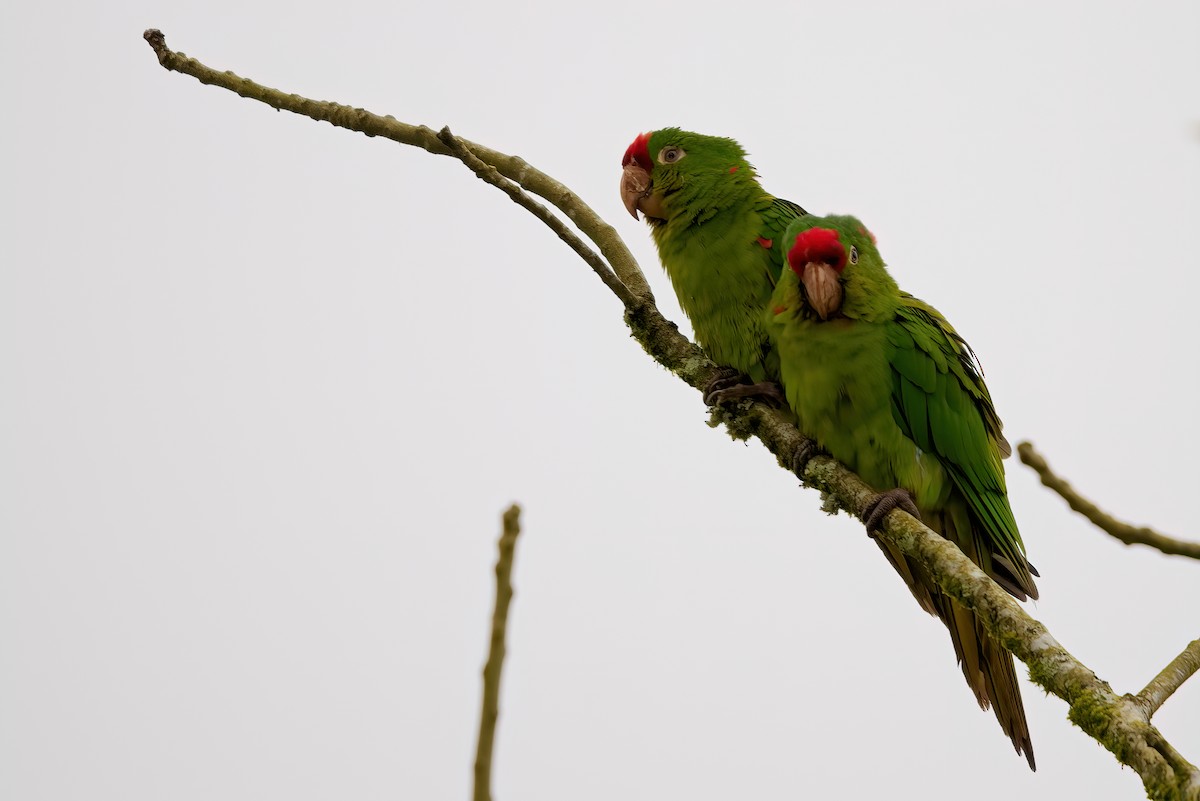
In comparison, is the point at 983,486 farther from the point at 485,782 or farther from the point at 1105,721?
the point at 485,782

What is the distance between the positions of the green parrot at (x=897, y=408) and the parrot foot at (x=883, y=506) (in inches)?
4.5

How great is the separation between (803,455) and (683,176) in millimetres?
1548

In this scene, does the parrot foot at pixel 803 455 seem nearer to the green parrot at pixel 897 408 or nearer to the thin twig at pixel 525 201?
the green parrot at pixel 897 408

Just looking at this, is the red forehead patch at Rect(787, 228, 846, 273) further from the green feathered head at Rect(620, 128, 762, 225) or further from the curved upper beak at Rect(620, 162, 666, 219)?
the curved upper beak at Rect(620, 162, 666, 219)

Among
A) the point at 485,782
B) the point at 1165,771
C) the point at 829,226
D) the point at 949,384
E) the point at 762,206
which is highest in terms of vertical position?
the point at 762,206

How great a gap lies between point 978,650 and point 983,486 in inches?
25.9

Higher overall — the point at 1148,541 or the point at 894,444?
the point at 894,444

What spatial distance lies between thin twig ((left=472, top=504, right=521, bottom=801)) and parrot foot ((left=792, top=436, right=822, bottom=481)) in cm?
319

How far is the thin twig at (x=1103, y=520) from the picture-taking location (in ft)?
4.58

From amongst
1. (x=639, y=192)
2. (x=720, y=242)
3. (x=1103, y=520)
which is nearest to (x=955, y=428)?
(x=720, y=242)

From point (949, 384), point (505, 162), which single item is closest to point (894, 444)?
point (949, 384)

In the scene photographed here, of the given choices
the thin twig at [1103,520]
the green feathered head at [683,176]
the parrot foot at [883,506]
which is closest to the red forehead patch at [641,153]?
the green feathered head at [683,176]

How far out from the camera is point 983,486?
437 cm

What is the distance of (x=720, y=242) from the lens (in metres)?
4.74
